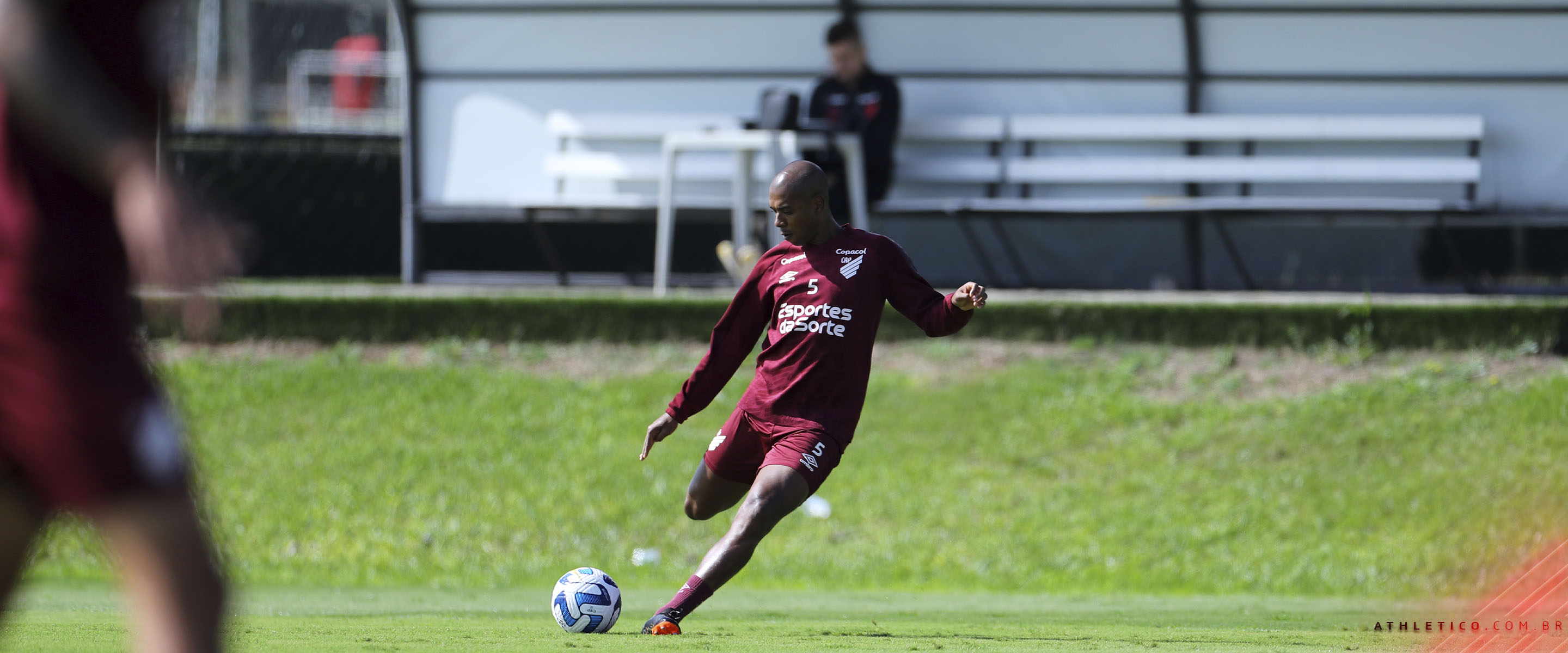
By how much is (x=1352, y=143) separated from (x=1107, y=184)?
2023 mm

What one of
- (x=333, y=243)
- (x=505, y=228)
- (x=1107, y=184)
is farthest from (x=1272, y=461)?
(x=333, y=243)

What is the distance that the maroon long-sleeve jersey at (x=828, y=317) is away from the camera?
5480mm

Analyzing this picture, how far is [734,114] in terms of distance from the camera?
13531 millimetres

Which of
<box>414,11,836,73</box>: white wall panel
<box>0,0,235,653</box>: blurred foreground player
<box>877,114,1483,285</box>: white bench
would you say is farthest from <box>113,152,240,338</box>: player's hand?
<box>414,11,836,73</box>: white wall panel

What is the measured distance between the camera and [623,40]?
13602 millimetres

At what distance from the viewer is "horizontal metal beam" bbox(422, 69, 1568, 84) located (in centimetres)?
1258

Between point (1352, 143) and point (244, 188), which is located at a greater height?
point (1352, 143)

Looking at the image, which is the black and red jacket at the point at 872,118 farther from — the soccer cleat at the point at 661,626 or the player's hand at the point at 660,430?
the soccer cleat at the point at 661,626

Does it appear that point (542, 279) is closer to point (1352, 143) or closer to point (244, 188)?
point (244, 188)

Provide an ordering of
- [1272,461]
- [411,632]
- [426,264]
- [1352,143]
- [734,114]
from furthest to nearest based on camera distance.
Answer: [426,264] < [734,114] < [1352,143] < [1272,461] < [411,632]

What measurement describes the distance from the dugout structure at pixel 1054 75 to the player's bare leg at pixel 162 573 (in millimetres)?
10640

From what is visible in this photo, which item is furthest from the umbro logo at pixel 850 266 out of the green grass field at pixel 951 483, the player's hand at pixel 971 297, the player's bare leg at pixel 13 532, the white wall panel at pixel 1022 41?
the white wall panel at pixel 1022 41

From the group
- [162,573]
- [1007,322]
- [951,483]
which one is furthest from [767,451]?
[1007,322]

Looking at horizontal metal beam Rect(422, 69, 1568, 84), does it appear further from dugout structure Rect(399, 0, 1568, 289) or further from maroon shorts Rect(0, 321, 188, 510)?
maroon shorts Rect(0, 321, 188, 510)
